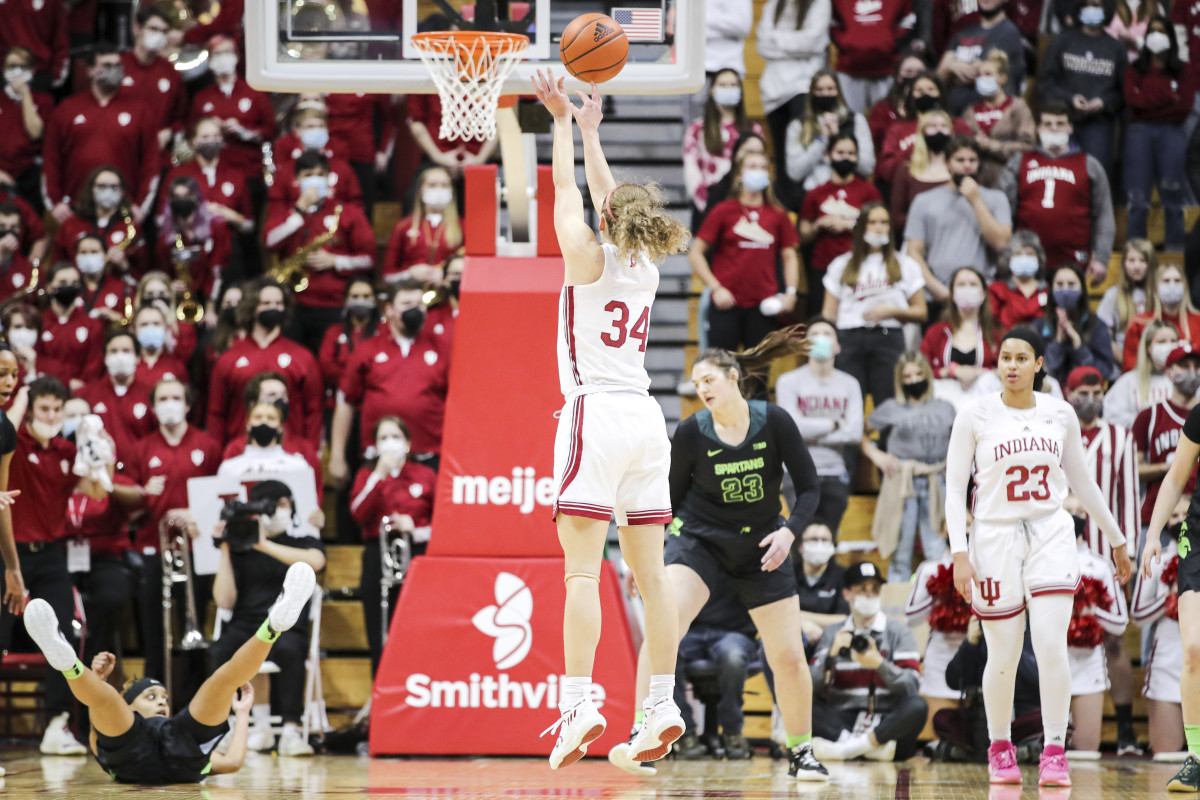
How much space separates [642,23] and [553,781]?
4.00 m

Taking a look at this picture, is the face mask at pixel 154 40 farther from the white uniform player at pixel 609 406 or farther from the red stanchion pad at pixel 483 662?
the white uniform player at pixel 609 406

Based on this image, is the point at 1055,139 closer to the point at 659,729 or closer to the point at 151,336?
the point at 151,336

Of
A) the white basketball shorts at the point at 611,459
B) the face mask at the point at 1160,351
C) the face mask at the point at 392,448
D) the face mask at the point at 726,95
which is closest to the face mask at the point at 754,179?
the face mask at the point at 726,95

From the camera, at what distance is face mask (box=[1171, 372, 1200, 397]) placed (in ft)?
32.5

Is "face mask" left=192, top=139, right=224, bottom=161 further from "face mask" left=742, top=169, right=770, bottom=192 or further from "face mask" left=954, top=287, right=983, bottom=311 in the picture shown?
"face mask" left=954, top=287, right=983, bottom=311

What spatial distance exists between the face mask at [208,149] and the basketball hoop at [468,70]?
4.55 m

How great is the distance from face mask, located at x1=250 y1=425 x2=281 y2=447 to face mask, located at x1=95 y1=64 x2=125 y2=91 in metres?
4.40

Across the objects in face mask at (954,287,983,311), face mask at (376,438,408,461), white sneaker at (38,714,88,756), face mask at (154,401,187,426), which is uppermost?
face mask at (954,287,983,311)

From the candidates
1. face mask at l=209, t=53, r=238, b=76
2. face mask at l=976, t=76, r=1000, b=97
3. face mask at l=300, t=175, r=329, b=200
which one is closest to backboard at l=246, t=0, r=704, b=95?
face mask at l=300, t=175, r=329, b=200

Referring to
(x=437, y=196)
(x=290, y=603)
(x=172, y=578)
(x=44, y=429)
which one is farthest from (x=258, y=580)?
(x=437, y=196)

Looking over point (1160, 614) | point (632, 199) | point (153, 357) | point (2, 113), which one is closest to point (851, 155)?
point (1160, 614)

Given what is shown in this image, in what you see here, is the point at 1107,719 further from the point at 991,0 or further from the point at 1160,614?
the point at 991,0

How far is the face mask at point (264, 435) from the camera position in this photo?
32.8 feet

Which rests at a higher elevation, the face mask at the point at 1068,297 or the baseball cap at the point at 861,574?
the face mask at the point at 1068,297
